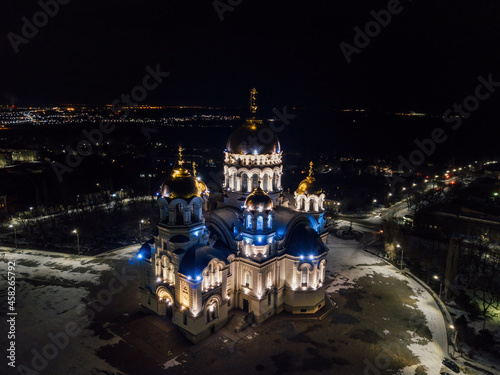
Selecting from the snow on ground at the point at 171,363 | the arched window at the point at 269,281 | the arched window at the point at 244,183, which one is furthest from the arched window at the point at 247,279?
the snow on ground at the point at 171,363

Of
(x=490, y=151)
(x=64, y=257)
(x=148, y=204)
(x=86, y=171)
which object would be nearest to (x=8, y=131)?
(x=86, y=171)

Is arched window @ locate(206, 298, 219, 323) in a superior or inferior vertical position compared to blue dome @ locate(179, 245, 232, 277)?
inferior

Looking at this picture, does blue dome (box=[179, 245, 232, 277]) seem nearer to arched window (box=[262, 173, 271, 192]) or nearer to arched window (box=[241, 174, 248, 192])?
arched window (box=[241, 174, 248, 192])

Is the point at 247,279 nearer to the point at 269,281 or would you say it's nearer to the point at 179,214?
the point at 269,281

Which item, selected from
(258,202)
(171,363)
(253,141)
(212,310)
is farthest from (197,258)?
(253,141)

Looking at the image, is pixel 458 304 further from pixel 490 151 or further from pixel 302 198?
pixel 490 151

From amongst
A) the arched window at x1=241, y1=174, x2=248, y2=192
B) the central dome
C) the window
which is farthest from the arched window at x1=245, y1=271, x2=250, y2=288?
the central dome
